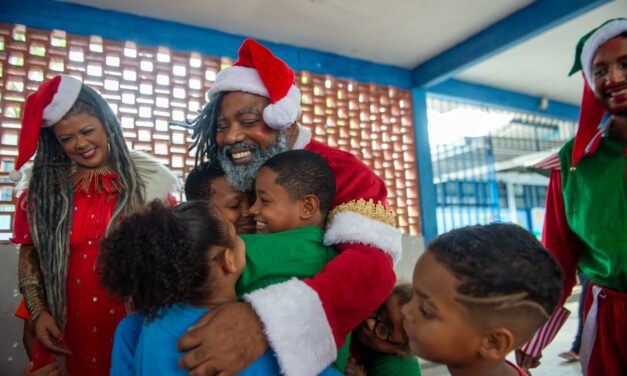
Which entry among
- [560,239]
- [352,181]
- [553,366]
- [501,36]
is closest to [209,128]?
[352,181]

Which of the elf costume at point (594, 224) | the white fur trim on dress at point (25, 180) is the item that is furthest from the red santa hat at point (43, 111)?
the elf costume at point (594, 224)

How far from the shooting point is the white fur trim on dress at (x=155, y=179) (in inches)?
86.4

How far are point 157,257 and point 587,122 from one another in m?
1.81

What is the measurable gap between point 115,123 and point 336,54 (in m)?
3.73

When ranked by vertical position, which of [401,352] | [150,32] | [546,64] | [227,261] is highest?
[150,32]

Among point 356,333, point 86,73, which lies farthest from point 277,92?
point 86,73

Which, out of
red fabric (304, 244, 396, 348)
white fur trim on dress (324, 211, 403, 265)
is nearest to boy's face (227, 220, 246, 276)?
red fabric (304, 244, 396, 348)

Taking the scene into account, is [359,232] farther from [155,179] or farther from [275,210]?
[155,179]

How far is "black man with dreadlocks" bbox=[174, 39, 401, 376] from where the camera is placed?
3.67ft

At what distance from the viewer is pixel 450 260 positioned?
115cm

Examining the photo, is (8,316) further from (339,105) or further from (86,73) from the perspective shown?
(339,105)

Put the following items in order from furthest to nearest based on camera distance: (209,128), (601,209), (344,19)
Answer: (344,19)
(209,128)
(601,209)

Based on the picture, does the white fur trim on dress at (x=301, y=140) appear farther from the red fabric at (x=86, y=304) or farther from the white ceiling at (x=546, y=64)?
the white ceiling at (x=546, y=64)

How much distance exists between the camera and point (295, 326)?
1.19 m
